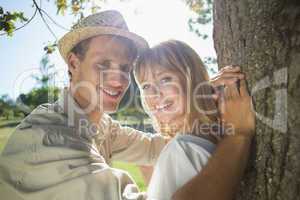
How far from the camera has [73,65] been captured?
3.20 metres

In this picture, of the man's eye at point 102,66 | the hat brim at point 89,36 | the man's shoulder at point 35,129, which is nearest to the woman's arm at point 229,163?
the man's shoulder at point 35,129

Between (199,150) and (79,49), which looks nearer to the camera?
(199,150)

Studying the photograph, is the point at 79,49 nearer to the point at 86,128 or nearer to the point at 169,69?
the point at 86,128

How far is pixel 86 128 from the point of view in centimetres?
254

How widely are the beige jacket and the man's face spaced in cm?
30

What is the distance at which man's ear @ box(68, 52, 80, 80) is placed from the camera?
3.14 meters

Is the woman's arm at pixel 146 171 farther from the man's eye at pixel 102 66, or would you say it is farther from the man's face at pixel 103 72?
the man's eye at pixel 102 66

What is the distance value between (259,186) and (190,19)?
1260 centimetres

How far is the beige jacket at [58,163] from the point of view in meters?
2.01

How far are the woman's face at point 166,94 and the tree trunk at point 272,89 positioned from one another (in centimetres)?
54

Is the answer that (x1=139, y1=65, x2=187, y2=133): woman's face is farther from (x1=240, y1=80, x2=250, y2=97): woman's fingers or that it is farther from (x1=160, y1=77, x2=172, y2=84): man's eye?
(x1=240, y1=80, x2=250, y2=97): woman's fingers

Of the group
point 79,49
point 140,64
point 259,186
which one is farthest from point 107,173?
point 79,49

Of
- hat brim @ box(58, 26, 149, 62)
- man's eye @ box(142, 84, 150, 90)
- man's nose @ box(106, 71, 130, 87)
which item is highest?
hat brim @ box(58, 26, 149, 62)

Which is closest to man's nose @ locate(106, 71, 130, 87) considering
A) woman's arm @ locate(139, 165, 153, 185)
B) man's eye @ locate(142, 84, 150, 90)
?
man's eye @ locate(142, 84, 150, 90)
